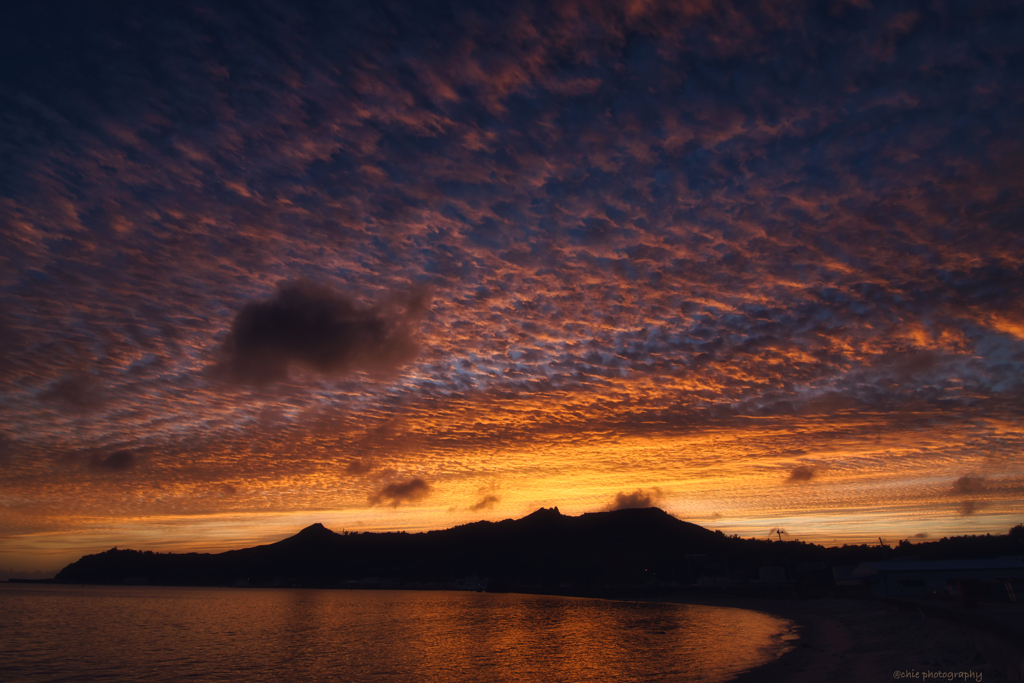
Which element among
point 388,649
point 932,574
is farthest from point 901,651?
point 932,574

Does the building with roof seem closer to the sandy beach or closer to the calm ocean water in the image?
the calm ocean water

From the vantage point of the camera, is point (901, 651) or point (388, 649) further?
point (388, 649)

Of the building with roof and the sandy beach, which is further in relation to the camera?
the building with roof

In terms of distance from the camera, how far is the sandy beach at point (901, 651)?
2592cm

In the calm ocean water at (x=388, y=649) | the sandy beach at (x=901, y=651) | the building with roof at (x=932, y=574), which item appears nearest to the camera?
the sandy beach at (x=901, y=651)

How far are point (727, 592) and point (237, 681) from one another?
128 metres

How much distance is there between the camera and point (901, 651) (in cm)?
3722

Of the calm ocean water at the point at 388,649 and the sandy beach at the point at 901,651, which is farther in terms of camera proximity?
the calm ocean water at the point at 388,649

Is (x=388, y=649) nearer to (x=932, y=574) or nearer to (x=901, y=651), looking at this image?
(x=901, y=651)

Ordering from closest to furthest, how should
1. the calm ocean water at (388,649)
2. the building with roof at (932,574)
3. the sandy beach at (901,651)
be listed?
1. the sandy beach at (901,651)
2. the calm ocean water at (388,649)
3. the building with roof at (932,574)

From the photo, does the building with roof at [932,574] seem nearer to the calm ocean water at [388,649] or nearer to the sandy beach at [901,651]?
the calm ocean water at [388,649]

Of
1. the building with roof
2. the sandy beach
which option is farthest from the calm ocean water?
the building with roof

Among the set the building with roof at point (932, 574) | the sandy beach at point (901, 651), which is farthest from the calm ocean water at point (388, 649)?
the building with roof at point (932, 574)

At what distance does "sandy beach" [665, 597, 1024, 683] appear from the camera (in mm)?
25922
